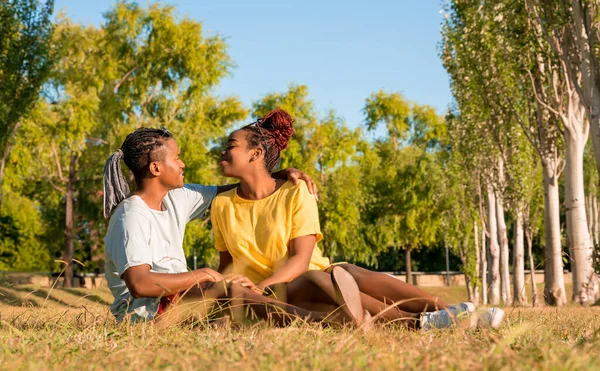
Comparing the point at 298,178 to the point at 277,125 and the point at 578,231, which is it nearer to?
the point at 277,125

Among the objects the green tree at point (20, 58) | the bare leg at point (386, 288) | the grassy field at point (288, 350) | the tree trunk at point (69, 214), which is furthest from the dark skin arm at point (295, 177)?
the tree trunk at point (69, 214)

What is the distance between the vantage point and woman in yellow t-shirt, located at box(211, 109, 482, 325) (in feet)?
16.1

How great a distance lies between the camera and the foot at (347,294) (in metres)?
4.21

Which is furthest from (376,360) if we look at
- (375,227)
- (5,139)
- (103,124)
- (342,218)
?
(375,227)

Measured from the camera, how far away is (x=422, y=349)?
10.8 feet

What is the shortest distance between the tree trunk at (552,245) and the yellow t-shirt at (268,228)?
561 inches

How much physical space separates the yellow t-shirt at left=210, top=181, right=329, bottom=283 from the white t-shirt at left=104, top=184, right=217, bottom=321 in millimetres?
358

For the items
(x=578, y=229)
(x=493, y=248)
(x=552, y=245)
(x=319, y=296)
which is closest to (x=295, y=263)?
(x=319, y=296)

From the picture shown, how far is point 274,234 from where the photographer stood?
5.29 meters

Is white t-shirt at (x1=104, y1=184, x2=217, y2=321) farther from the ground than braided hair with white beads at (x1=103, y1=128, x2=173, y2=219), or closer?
closer

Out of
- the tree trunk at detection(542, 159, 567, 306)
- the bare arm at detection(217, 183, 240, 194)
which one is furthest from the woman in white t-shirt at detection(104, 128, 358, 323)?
the tree trunk at detection(542, 159, 567, 306)

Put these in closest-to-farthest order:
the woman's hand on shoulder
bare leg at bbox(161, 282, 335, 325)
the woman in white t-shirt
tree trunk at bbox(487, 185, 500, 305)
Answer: bare leg at bbox(161, 282, 335, 325)
the woman in white t-shirt
the woman's hand on shoulder
tree trunk at bbox(487, 185, 500, 305)

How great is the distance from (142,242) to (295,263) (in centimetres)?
97

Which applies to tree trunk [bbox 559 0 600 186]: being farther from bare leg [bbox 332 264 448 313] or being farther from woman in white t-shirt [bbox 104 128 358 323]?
bare leg [bbox 332 264 448 313]
